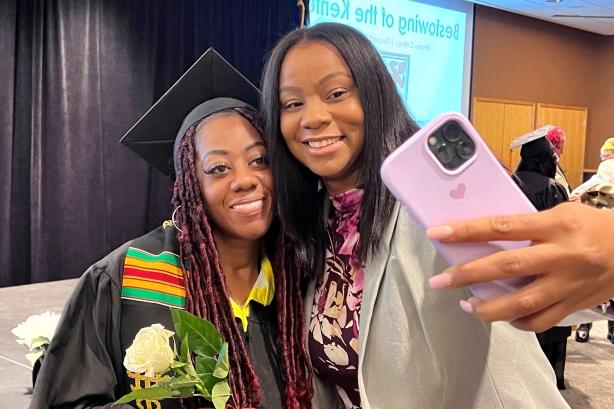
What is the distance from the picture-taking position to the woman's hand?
0.59 m

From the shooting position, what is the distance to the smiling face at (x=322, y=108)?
1188 mm

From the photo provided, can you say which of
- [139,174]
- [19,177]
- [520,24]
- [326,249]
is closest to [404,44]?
[520,24]

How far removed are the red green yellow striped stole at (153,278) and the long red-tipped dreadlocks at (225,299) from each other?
0.02 metres

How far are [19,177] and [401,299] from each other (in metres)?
4.33

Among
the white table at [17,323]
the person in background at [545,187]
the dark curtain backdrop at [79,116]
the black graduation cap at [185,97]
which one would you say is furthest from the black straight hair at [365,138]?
the dark curtain backdrop at [79,116]

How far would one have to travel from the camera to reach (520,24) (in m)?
8.80

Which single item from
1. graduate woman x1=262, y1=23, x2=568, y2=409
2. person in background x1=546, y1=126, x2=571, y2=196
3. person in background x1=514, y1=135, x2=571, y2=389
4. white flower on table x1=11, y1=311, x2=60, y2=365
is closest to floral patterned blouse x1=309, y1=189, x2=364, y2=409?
graduate woman x1=262, y1=23, x2=568, y2=409

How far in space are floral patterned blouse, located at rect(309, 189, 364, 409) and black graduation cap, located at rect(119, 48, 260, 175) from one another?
1.22 feet

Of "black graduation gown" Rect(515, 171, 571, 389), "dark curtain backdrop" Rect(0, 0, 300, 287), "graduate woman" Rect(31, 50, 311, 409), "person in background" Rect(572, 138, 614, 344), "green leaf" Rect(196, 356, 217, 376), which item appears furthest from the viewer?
"dark curtain backdrop" Rect(0, 0, 300, 287)

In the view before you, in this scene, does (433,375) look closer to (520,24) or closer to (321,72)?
(321,72)

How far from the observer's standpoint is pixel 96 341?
113 cm

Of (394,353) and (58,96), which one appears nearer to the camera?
(394,353)

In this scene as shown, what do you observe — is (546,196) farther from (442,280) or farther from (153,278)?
(442,280)

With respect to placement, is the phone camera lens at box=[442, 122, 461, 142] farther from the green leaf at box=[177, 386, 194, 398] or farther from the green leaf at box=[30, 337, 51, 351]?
the green leaf at box=[30, 337, 51, 351]
